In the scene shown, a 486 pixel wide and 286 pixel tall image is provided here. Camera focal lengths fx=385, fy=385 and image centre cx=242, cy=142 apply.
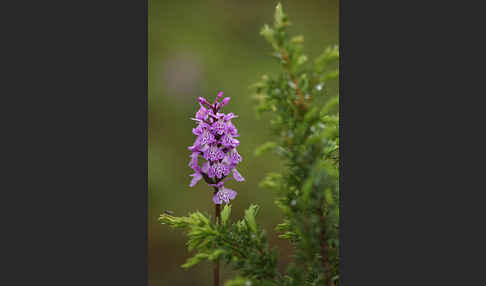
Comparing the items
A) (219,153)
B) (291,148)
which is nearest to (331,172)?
(291,148)

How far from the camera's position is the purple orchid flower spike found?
1.60 meters

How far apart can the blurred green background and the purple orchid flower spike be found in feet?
1.95

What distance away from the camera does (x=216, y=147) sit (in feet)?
5.35

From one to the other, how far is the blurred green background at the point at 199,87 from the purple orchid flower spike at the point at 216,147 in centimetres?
60

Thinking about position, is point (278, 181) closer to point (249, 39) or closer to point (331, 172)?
point (331, 172)

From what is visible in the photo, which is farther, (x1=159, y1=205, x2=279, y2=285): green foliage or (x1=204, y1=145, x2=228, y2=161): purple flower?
(x1=204, y1=145, x2=228, y2=161): purple flower

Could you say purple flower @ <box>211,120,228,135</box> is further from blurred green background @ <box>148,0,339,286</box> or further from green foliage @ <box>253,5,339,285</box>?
blurred green background @ <box>148,0,339,286</box>

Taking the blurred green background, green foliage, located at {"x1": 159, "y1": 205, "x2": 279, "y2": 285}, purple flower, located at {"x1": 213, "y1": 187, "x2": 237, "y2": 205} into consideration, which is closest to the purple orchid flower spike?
purple flower, located at {"x1": 213, "y1": 187, "x2": 237, "y2": 205}

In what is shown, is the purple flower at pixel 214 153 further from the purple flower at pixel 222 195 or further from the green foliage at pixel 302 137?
the green foliage at pixel 302 137

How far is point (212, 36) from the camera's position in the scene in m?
2.70

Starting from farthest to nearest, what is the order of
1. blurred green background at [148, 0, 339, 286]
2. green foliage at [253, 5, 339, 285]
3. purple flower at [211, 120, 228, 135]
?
blurred green background at [148, 0, 339, 286] → purple flower at [211, 120, 228, 135] → green foliage at [253, 5, 339, 285]

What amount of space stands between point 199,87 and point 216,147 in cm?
122

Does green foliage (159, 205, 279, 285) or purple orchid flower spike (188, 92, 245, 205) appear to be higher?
purple orchid flower spike (188, 92, 245, 205)

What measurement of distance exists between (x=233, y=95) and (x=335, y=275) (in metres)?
1.55
